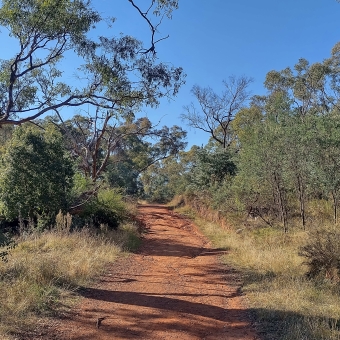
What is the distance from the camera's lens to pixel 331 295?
22.0 ft

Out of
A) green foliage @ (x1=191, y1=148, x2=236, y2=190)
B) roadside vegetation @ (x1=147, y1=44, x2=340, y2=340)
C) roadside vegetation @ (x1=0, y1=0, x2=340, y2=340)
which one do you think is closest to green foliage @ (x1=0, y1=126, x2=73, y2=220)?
roadside vegetation @ (x1=0, y1=0, x2=340, y2=340)

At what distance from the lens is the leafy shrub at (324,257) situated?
25.7 feet

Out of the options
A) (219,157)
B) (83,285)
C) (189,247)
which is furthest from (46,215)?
Answer: (219,157)

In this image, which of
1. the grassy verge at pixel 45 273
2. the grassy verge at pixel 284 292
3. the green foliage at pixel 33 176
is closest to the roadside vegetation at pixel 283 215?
the grassy verge at pixel 284 292

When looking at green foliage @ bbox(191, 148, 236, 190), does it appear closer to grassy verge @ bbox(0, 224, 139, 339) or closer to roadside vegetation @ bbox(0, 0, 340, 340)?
roadside vegetation @ bbox(0, 0, 340, 340)

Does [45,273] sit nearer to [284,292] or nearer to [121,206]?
[284,292]

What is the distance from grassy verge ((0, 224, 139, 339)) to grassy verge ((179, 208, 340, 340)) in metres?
3.47

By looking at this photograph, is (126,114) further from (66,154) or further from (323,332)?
(323,332)

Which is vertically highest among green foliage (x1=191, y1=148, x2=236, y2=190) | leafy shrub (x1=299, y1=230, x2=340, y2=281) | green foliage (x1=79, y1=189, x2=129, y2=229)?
green foliage (x1=191, y1=148, x2=236, y2=190)

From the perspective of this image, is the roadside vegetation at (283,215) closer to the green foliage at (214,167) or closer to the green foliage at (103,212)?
the green foliage at (214,167)

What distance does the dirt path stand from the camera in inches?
204

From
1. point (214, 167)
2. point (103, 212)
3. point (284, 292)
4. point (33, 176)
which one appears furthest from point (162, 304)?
point (214, 167)

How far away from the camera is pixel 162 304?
6516 millimetres

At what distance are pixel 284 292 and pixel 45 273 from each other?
468 cm
